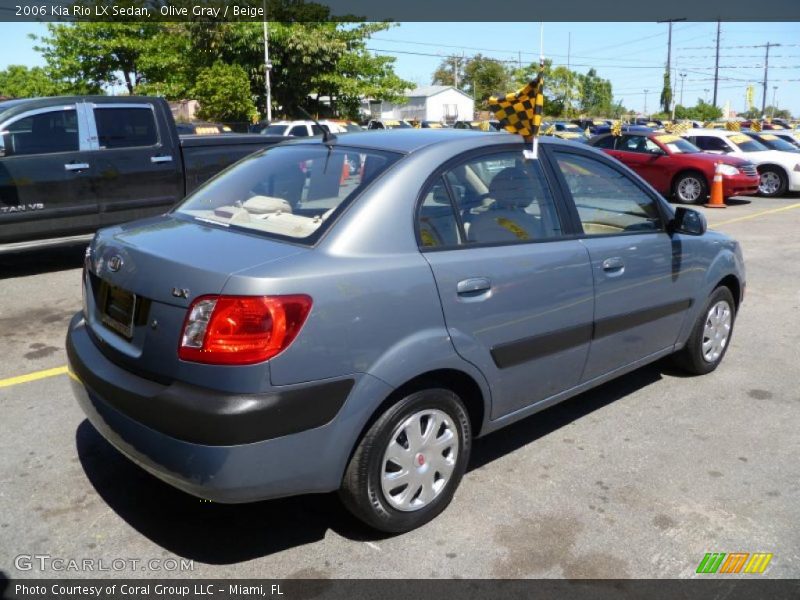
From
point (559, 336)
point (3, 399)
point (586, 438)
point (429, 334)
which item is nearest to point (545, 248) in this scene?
point (559, 336)

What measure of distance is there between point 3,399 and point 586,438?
3.45m

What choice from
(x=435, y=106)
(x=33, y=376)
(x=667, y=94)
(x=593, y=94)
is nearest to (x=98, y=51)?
(x=33, y=376)

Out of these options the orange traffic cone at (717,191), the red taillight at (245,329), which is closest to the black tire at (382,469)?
the red taillight at (245,329)

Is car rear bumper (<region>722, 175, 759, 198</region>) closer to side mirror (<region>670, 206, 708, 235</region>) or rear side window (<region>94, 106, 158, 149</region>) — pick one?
rear side window (<region>94, 106, 158, 149</region>)

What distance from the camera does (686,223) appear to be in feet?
14.2

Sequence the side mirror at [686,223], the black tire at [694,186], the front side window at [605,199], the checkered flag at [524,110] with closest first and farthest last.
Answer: the checkered flag at [524,110]
the front side window at [605,199]
the side mirror at [686,223]
the black tire at [694,186]

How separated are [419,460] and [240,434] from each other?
85cm

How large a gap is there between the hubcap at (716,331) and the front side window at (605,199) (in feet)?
3.33

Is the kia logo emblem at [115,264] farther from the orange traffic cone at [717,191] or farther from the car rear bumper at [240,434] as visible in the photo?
the orange traffic cone at [717,191]

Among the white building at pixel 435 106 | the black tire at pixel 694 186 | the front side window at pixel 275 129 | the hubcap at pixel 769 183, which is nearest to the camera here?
the black tire at pixel 694 186

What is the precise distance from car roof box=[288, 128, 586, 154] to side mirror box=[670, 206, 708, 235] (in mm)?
993

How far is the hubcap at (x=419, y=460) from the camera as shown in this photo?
2.94 m

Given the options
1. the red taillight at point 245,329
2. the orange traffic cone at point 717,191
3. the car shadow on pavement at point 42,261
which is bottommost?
the car shadow on pavement at point 42,261

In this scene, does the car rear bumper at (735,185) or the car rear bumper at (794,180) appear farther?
the car rear bumper at (794,180)
